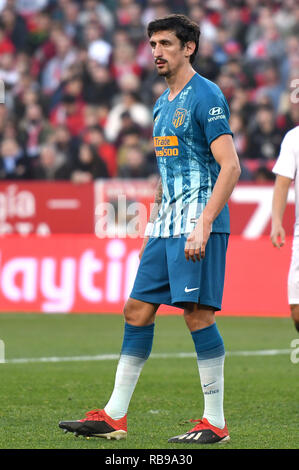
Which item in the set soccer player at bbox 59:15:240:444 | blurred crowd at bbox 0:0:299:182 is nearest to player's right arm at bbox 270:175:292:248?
soccer player at bbox 59:15:240:444

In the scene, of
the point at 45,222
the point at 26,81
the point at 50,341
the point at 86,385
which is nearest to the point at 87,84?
the point at 26,81

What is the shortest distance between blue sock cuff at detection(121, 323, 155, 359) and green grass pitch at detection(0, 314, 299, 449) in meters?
0.47

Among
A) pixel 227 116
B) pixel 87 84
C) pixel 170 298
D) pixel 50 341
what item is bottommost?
pixel 50 341

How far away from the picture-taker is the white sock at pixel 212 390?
5.56 m

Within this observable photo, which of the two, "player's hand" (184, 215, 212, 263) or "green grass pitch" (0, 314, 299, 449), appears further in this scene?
"green grass pitch" (0, 314, 299, 449)

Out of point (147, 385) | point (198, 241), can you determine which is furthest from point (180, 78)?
point (147, 385)

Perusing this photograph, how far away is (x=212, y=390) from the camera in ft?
18.3

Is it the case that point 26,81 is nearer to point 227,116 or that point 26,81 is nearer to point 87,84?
point 87,84

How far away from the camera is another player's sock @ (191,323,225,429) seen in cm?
555

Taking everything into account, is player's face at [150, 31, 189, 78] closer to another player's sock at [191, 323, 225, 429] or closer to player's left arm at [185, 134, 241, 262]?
player's left arm at [185, 134, 241, 262]

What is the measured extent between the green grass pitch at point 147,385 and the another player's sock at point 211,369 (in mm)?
198

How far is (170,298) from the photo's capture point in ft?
18.5

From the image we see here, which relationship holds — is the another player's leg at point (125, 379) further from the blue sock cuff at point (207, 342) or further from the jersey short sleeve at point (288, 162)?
the jersey short sleeve at point (288, 162)
